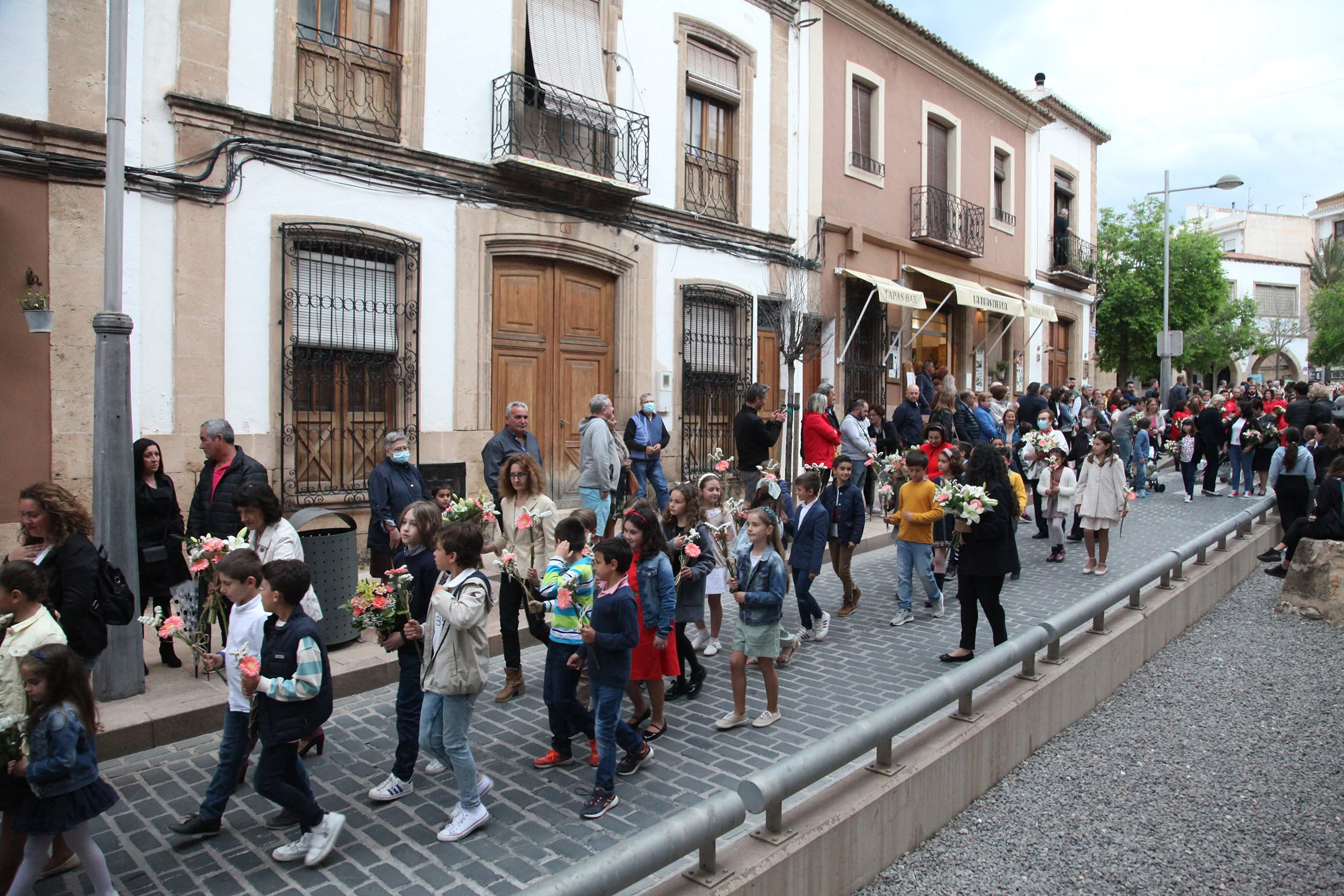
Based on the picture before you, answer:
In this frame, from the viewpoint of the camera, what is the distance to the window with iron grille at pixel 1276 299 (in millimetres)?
52719

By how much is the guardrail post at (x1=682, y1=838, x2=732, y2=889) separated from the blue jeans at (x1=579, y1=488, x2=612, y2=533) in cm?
598

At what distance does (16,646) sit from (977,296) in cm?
1765

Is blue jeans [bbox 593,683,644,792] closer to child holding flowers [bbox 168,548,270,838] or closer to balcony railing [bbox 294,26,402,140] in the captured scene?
child holding flowers [bbox 168,548,270,838]

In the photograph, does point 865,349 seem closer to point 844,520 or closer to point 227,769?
point 844,520

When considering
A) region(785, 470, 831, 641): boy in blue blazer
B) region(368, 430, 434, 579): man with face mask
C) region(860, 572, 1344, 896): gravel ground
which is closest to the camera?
region(860, 572, 1344, 896): gravel ground

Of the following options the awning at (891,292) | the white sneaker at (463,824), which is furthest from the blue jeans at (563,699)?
the awning at (891,292)

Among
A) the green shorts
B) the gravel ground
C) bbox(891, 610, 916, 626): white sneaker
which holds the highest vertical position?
the green shorts

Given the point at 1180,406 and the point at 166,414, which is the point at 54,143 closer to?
the point at 166,414

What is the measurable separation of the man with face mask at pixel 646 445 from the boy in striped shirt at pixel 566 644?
18.0 feet

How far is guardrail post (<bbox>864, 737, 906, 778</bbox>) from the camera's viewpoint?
4035mm

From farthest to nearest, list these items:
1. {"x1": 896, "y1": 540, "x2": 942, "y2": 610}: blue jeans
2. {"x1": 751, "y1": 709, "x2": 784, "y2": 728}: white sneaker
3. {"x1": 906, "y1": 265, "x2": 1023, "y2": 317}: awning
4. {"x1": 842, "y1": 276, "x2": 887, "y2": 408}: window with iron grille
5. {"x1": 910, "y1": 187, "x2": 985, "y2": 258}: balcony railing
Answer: {"x1": 910, "y1": 187, "x2": 985, "y2": 258}: balcony railing, {"x1": 906, "y1": 265, "x2": 1023, "y2": 317}: awning, {"x1": 842, "y1": 276, "x2": 887, "y2": 408}: window with iron grille, {"x1": 896, "y1": 540, "x2": 942, "y2": 610}: blue jeans, {"x1": 751, "y1": 709, "x2": 784, "y2": 728}: white sneaker

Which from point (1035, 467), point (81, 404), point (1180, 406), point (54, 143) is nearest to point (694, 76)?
point (1035, 467)

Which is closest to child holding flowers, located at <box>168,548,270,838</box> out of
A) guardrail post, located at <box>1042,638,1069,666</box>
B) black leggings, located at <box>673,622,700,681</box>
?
black leggings, located at <box>673,622,700,681</box>

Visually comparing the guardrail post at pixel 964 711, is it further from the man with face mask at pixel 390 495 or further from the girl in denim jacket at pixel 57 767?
the man with face mask at pixel 390 495
